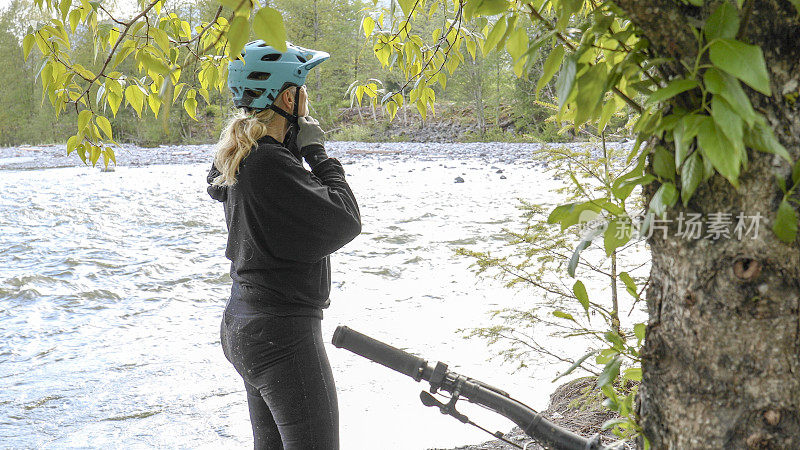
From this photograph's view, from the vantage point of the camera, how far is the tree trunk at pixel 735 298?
3.80ft

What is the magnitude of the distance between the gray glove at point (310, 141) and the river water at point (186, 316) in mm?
2672

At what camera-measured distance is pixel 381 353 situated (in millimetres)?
1862

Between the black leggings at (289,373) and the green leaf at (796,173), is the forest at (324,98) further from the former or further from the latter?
the green leaf at (796,173)

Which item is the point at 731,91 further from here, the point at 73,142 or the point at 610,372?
the point at 73,142

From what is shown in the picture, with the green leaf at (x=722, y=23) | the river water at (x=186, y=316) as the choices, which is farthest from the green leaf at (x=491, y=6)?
the river water at (x=186, y=316)

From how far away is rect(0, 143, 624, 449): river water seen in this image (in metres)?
5.16

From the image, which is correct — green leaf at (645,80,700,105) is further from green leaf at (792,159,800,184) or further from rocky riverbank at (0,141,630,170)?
rocky riverbank at (0,141,630,170)

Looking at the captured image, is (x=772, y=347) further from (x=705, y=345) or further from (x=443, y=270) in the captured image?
(x=443, y=270)

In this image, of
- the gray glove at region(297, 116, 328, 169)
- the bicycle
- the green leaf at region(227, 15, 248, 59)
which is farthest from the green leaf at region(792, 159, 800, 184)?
the gray glove at region(297, 116, 328, 169)

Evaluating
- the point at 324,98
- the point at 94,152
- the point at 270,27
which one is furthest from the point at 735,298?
the point at 324,98

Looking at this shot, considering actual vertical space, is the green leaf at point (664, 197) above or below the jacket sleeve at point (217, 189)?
above

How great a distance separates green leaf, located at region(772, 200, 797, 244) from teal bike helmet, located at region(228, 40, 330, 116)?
1885 millimetres

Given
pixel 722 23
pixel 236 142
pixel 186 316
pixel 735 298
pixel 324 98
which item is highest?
pixel 324 98

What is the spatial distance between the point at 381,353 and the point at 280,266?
2.25 feet
